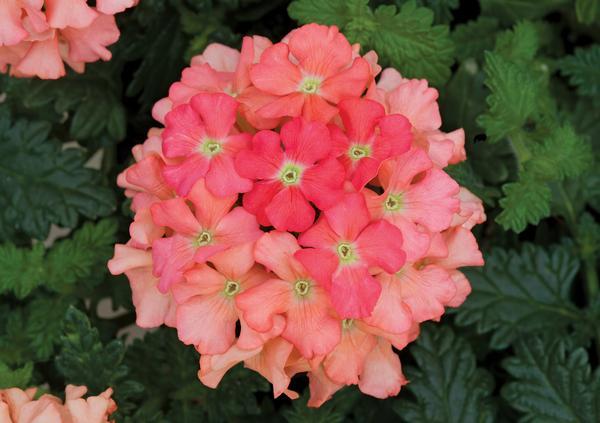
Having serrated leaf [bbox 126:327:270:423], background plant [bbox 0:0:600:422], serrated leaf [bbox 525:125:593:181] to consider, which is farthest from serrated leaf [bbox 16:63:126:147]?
serrated leaf [bbox 525:125:593:181]

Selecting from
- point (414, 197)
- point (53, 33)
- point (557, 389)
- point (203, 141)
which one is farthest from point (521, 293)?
point (53, 33)

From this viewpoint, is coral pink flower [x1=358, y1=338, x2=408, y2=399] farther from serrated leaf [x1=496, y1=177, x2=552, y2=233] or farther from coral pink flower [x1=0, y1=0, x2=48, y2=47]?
coral pink flower [x1=0, y1=0, x2=48, y2=47]

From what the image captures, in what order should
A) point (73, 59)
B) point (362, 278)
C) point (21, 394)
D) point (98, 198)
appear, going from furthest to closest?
1. point (98, 198)
2. point (73, 59)
3. point (21, 394)
4. point (362, 278)

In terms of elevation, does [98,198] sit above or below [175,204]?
below

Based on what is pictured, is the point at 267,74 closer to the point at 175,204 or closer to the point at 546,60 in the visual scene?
the point at 175,204

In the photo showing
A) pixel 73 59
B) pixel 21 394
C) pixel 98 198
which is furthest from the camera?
pixel 98 198

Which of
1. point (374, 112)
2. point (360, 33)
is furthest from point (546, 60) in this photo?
point (374, 112)

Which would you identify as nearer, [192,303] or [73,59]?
[192,303]
